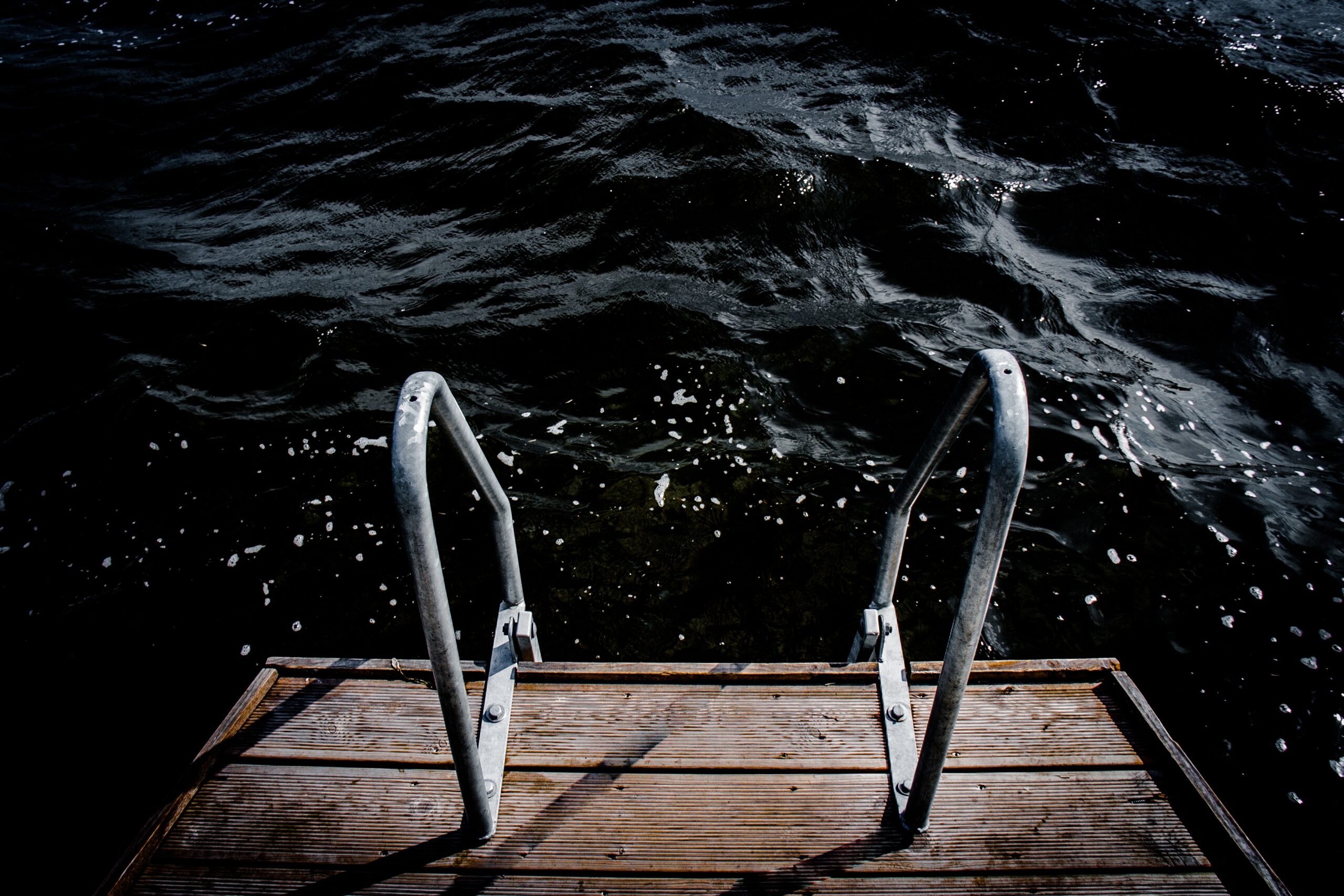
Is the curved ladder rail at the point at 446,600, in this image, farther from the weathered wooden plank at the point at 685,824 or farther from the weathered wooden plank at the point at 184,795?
the weathered wooden plank at the point at 184,795

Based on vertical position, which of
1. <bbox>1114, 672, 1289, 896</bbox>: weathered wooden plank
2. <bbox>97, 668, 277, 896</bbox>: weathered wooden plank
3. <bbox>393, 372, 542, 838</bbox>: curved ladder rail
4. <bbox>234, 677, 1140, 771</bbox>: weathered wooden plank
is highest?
<bbox>393, 372, 542, 838</bbox>: curved ladder rail

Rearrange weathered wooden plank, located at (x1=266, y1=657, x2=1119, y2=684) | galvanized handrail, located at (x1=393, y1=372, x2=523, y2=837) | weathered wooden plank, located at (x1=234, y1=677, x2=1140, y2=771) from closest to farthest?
1. galvanized handrail, located at (x1=393, y1=372, x2=523, y2=837)
2. weathered wooden plank, located at (x1=234, y1=677, x2=1140, y2=771)
3. weathered wooden plank, located at (x1=266, y1=657, x2=1119, y2=684)

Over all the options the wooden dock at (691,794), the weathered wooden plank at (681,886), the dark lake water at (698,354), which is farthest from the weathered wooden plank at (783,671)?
the dark lake water at (698,354)

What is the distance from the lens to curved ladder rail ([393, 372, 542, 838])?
1.65 metres

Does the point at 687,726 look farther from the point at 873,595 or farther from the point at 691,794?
the point at 873,595

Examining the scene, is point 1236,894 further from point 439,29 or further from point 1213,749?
point 439,29

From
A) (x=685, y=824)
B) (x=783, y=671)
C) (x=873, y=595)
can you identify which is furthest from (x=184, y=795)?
(x=873, y=595)

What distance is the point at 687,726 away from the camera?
8.15ft

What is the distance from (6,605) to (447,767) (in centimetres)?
364

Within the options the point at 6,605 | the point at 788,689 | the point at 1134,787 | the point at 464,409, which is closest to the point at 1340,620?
the point at 1134,787

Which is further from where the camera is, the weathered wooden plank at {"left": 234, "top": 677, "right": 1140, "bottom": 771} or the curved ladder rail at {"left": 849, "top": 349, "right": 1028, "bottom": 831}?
the weathered wooden plank at {"left": 234, "top": 677, "right": 1140, "bottom": 771}

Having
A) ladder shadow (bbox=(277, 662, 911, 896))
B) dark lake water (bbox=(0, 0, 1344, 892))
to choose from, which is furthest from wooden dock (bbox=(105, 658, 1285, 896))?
dark lake water (bbox=(0, 0, 1344, 892))

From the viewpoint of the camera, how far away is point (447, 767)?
2.38 metres

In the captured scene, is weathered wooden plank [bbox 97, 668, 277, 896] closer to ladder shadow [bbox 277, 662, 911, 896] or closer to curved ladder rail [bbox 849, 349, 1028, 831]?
ladder shadow [bbox 277, 662, 911, 896]
